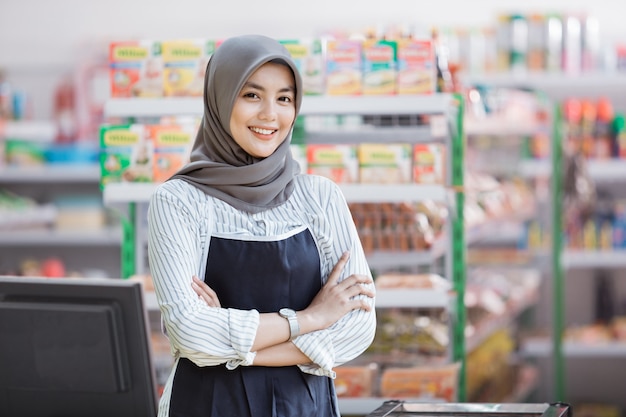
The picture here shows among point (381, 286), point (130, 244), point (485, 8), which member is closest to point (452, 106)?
point (381, 286)

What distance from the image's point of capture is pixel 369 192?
11.2 feet

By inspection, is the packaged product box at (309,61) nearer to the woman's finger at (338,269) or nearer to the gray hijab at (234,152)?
the gray hijab at (234,152)

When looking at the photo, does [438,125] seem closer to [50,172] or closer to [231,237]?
[231,237]

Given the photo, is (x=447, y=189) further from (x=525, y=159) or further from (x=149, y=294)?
(x=525, y=159)

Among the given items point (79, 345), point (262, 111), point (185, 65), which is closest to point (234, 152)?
point (262, 111)

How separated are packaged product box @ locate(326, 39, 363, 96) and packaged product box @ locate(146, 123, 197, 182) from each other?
486 mm

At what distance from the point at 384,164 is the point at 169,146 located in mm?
697

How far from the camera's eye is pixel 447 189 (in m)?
3.54

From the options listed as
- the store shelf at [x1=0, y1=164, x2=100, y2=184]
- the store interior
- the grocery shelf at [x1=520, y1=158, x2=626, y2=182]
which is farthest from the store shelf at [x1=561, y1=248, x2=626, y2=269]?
the store shelf at [x1=0, y1=164, x2=100, y2=184]

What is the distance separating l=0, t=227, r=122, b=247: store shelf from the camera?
712 cm

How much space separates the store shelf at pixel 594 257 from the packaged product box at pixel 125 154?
362 centimetres

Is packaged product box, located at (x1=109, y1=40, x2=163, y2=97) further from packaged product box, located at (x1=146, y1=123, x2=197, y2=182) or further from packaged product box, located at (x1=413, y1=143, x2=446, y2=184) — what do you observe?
packaged product box, located at (x1=413, y1=143, x2=446, y2=184)

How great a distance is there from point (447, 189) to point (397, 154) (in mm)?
236

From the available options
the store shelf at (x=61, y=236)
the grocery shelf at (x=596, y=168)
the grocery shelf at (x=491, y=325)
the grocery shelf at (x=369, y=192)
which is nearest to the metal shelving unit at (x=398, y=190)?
the grocery shelf at (x=369, y=192)
